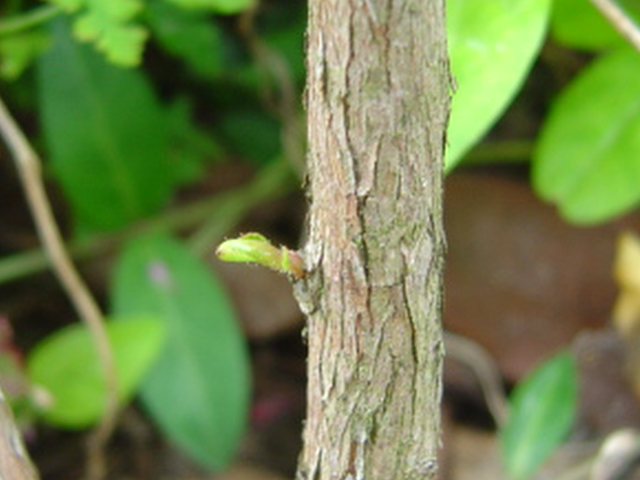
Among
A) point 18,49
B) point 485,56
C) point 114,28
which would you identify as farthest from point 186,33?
point 485,56

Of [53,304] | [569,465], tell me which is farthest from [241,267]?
[569,465]

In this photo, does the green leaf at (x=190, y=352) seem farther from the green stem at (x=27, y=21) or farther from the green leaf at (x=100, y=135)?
the green stem at (x=27, y=21)

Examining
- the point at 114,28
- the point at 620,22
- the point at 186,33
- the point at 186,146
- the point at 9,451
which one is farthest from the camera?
the point at 186,146

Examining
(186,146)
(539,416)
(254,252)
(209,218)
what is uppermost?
(186,146)

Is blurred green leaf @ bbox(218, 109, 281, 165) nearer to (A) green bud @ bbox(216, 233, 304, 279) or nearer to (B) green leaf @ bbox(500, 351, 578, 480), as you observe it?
(B) green leaf @ bbox(500, 351, 578, 480)

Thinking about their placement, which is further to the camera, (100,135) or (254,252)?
(100,135)

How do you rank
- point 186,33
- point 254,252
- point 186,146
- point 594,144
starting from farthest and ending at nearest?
point 186,146, point 186,33, point 594,144, point 254,252

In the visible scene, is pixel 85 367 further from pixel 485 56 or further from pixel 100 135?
pixel 485 56
